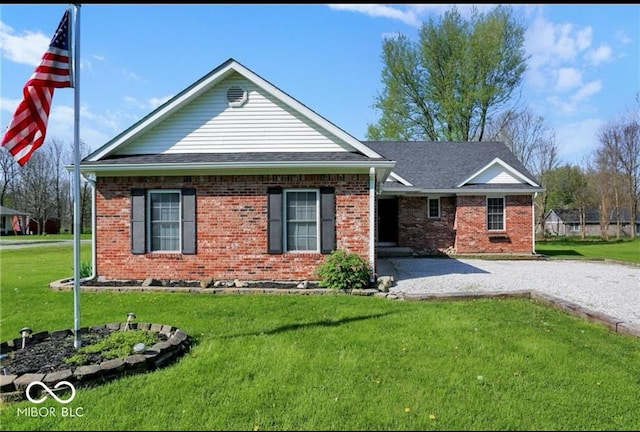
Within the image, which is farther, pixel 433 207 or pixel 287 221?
pixel 433 207

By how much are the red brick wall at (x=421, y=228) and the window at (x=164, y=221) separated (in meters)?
10.1

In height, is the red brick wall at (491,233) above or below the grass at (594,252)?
above

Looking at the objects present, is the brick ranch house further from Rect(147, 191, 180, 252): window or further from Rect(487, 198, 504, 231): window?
Rect(487, 198, 504, 231): window

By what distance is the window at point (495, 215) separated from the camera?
16.6 meters

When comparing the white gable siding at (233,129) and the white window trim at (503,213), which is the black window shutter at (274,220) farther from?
the white window trim at (503,213)

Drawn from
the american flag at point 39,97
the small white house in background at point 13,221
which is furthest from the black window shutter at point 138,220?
the small white house in background at point 13,221

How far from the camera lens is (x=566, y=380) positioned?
4004mm

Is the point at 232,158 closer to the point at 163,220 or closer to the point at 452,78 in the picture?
the point at 163,220

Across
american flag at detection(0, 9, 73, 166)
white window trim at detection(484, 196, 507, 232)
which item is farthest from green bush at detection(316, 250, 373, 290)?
white window trim at detection(484, 196, 507, 232)

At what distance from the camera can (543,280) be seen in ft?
33.5

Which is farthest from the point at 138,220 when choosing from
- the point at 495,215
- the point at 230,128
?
the point at 495,215

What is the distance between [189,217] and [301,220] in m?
2.77

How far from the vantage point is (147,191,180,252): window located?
962 centimetres

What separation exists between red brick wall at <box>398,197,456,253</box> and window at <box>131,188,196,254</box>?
32.8 ft
